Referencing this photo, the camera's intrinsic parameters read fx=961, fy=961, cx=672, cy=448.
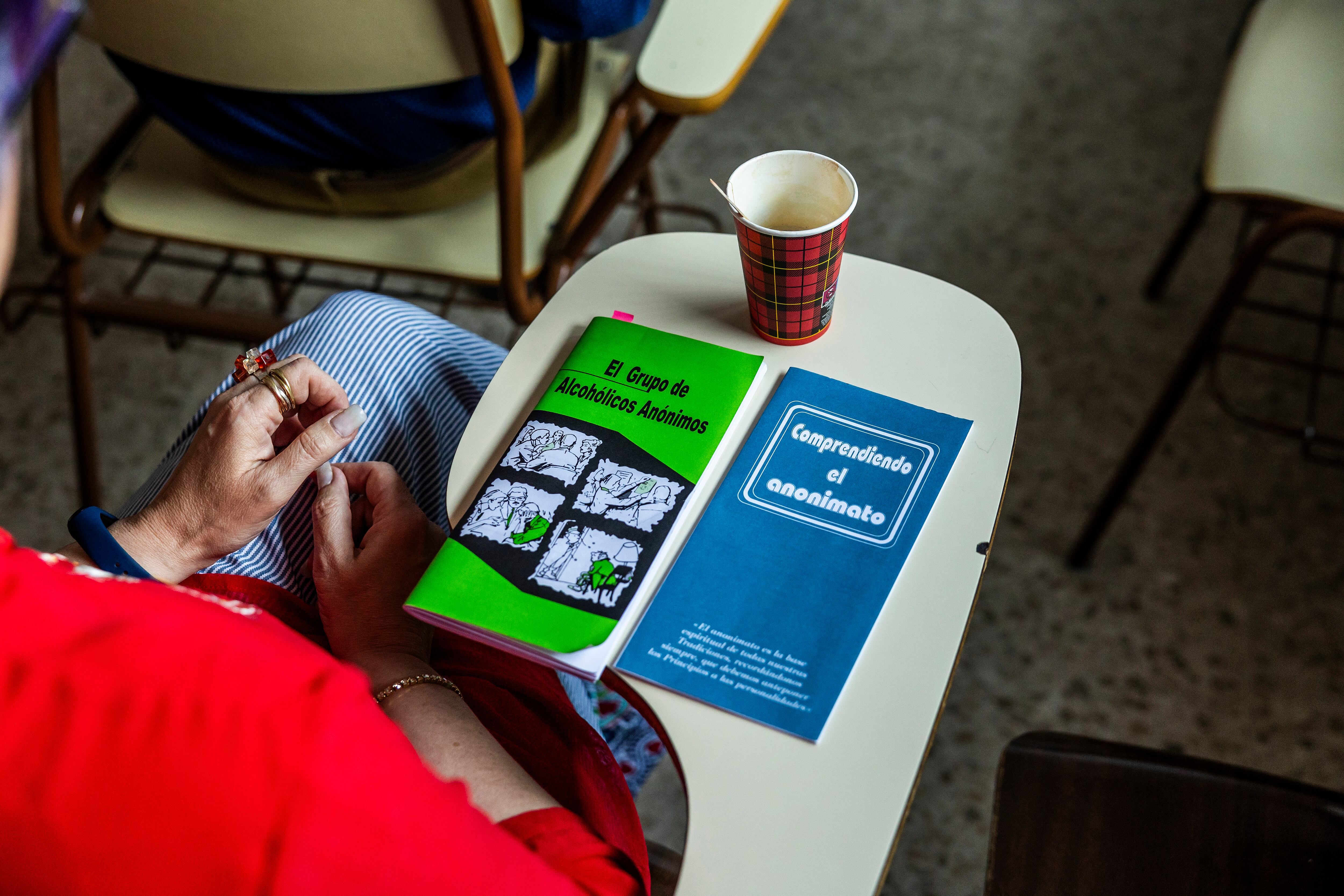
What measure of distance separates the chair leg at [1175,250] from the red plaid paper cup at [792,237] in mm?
931

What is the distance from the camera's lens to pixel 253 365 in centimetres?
75

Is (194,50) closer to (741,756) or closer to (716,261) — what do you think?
(716,261)

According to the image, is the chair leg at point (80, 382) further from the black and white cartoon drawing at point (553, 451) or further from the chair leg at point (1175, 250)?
the chair leg at point (1175, 250)

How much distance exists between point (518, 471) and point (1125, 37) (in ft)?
6.10

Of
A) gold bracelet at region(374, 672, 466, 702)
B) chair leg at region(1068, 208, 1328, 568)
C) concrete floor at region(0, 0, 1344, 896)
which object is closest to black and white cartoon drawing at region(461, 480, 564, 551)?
gold bracelet at region(374, 672, 466, 702)

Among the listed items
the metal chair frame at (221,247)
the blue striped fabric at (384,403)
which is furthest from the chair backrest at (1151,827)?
the metal chair frame at (221,247)

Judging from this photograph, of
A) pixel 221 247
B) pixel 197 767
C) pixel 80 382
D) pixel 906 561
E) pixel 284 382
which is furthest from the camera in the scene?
pixel 80 382

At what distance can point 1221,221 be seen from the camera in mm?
1749

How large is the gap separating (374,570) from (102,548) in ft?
0.65

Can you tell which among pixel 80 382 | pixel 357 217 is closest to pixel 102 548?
pixel 357 217

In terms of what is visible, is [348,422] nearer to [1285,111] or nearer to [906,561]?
[906,561]

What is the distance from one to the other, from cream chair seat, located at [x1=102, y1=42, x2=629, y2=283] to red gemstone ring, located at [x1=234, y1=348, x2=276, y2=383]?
360mm

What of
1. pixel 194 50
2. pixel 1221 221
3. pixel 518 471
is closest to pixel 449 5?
pixel 194 50

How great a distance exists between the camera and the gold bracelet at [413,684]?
2.16 ft
